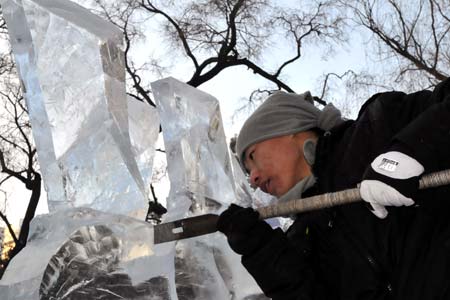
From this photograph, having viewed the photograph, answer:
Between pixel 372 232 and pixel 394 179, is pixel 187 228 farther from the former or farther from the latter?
pixel 394 179

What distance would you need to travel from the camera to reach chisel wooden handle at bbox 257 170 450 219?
1.24 m

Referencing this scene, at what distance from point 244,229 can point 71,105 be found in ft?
2.44

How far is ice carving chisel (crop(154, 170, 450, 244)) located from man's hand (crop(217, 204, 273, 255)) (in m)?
0.04

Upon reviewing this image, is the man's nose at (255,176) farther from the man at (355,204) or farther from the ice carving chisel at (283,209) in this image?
the ice carving chisel at (283,209)

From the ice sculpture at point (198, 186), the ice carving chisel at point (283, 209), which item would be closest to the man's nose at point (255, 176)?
the ice carving chisel at point (283, 209)

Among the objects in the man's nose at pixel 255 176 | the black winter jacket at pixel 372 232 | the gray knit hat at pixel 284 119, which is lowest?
the black winter jacket at pixel 372 232

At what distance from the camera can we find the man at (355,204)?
127 cm

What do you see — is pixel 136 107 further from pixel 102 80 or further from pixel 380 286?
pixel 380 286

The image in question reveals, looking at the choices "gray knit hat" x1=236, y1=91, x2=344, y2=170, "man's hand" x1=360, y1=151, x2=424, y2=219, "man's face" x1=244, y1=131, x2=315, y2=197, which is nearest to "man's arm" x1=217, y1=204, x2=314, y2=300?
"man's face" x1=244, y1=131, x2=315, y2=197

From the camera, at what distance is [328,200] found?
143cm

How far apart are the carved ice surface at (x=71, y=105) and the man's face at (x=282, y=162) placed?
1.54 ft

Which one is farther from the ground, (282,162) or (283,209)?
(282,162)

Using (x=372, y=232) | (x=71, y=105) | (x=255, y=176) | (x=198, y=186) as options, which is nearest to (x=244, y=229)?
(x=255, y=176)

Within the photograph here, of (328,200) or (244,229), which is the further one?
(244,229)
